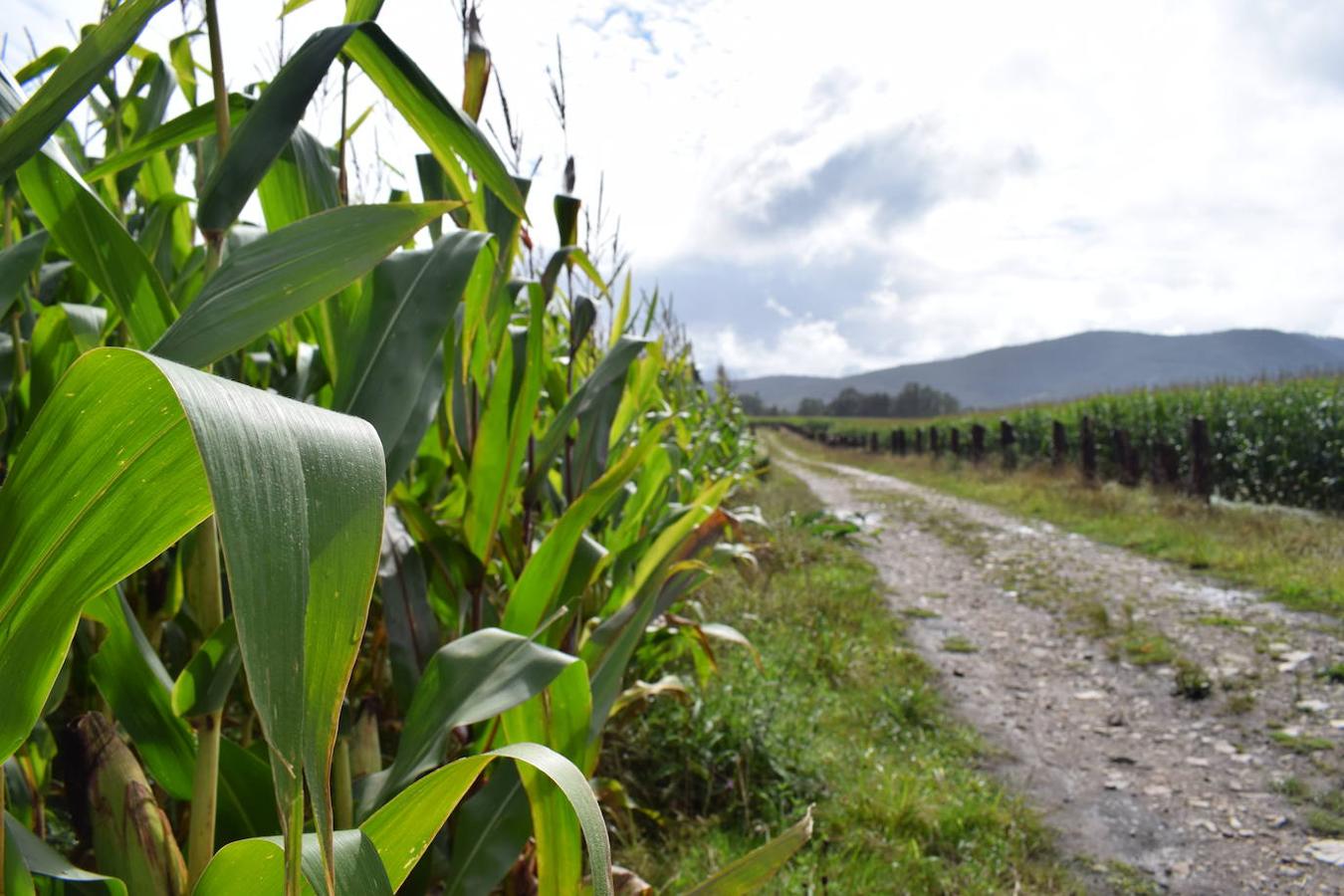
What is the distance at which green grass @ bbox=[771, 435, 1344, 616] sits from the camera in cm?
468

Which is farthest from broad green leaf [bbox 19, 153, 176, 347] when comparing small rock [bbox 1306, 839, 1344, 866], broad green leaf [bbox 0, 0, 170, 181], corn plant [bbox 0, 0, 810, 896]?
small rock [bbox 1306, 839, 1344, 866]

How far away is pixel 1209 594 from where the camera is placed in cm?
466

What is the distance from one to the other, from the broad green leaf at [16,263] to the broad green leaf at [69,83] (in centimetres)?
33

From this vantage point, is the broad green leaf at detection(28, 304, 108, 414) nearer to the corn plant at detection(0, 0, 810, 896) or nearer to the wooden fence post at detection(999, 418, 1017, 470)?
the corn plant at detection(0, 0, 810, 896)

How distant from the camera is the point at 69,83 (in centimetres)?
45

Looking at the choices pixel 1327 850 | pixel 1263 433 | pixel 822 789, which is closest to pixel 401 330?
pixel 822 789

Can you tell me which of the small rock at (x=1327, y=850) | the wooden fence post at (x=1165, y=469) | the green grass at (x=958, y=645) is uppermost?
the wooden fence post at (x=1165, y=469)

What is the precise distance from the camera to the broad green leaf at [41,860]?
22.6 inches

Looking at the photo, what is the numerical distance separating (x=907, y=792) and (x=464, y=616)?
1.42 m

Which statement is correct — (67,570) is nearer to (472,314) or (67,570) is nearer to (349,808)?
(349,808)

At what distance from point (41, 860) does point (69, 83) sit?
565mm

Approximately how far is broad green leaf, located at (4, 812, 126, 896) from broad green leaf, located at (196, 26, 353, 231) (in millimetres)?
466

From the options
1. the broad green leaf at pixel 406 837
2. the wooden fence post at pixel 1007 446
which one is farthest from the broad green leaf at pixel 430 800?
the wooden fence post at pixel 1007 446

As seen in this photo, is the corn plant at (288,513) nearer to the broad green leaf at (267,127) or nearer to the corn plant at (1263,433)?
the broad green leaf at (267,127)
